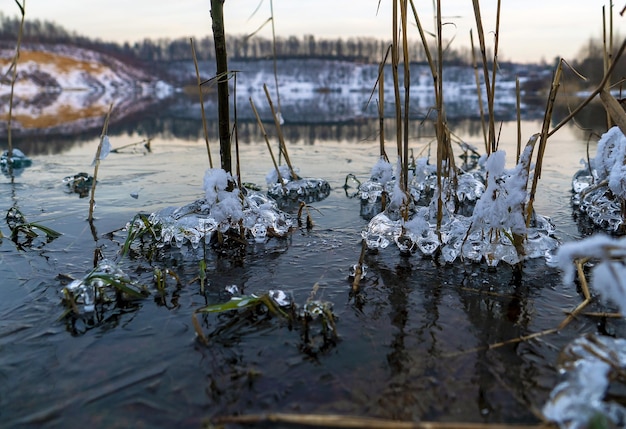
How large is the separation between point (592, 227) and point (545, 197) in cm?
98

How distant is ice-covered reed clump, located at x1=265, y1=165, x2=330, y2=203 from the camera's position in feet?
12.7

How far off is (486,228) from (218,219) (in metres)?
1.35

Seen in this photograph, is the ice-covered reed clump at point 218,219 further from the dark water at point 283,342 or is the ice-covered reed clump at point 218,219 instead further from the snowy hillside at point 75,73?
the snowy hillside at point 75,73

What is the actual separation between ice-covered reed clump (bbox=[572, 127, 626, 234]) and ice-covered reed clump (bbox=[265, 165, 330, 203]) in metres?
1.91

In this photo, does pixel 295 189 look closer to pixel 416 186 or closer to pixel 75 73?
pixel 416 186

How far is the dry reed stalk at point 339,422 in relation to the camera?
38.0 inches

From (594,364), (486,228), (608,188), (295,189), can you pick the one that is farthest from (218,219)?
(608,188)

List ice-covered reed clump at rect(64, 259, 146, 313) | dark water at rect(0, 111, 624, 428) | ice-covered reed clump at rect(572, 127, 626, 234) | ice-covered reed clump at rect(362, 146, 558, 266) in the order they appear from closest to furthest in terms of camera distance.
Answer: dark water at rect(0, 111, 624, 428) → ice-covered reed clump at rect(64, 259, 146, 313) → ice-covered reed clump at rect(362, 146, 558, 266) → ice-covered reed clump at rect(572, 127, 626, 234)

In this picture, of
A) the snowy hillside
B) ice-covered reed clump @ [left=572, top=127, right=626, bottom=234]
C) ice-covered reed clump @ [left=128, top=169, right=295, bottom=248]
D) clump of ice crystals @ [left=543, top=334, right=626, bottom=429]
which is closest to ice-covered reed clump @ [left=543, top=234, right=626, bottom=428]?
clump of ice crystals @ [left=543, top=334, right=626, bottom=429]

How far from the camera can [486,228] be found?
209 centimetres

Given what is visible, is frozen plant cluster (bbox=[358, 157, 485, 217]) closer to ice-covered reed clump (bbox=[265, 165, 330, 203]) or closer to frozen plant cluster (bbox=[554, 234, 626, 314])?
ice-covered reed clump (bbox=[265, 165, 330, 203])

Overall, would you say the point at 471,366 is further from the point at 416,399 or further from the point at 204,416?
the point at 204,416

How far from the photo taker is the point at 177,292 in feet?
6.38

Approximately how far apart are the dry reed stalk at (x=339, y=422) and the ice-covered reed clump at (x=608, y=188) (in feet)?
5.41
